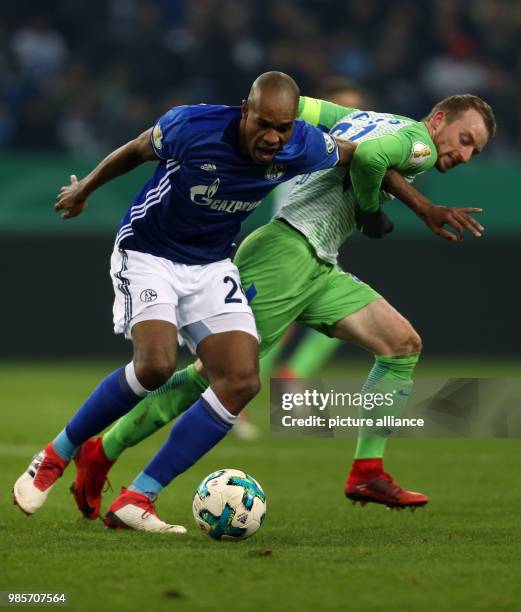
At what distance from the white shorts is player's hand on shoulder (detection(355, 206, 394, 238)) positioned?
32.1 inches

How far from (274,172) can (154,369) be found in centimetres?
95

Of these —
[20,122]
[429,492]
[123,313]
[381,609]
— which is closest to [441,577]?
[381,609]

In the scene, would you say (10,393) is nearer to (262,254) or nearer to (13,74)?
(13,74)

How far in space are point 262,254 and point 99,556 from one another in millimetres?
1921

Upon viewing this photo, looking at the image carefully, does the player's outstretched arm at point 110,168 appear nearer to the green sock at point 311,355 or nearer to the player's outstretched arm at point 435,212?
the player's outstretched arm at point 435,212

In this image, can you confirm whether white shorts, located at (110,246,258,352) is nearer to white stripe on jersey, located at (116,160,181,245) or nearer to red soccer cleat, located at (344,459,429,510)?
white stripe on jersey, located at (116,160,181,245)

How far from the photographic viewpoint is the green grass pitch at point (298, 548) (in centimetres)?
390

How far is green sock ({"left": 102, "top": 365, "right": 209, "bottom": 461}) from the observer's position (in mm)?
5660

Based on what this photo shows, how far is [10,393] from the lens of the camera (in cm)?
1193

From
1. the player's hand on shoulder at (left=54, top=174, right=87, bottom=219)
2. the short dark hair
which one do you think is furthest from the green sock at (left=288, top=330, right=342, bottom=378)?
the player's hand on shoulder at (left=54, top=174, right=87, bottom=219)

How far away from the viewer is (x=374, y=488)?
5988 mm
